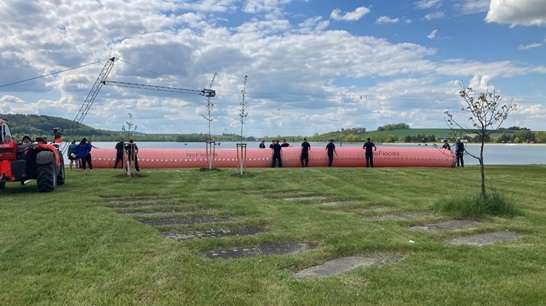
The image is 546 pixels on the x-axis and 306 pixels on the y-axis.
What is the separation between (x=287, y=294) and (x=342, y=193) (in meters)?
9.38

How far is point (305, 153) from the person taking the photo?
89.4 feet

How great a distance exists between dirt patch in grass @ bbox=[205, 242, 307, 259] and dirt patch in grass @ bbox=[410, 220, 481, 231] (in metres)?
2.81

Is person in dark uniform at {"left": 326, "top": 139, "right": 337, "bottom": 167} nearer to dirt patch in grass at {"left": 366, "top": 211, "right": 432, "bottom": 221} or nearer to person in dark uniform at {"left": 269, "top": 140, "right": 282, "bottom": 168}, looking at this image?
person in dark uniform at {"left": 269, "top": 140, "right": 282, "bottom": 168}

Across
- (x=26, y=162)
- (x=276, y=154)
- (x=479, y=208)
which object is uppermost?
(x=26, y=162)

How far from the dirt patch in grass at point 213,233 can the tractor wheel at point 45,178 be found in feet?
26.2

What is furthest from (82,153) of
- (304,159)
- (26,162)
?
(304,159)

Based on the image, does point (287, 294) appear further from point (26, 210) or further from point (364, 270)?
point (26, 210)

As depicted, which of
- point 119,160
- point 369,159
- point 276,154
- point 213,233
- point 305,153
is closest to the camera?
point 213,233

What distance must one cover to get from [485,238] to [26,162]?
44.2ft

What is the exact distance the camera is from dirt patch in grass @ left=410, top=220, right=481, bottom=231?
8.77 metres

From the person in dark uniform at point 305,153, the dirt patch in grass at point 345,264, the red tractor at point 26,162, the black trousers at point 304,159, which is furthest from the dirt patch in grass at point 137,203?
the black trousers at point 304,159

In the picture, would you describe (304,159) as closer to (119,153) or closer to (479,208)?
(119,153)

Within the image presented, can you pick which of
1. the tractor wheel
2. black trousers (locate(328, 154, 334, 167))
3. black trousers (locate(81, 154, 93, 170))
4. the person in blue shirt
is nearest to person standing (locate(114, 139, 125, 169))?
black trousers (locate(81, 154, 93, 170))

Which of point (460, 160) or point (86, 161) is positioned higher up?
point (86, 161)
